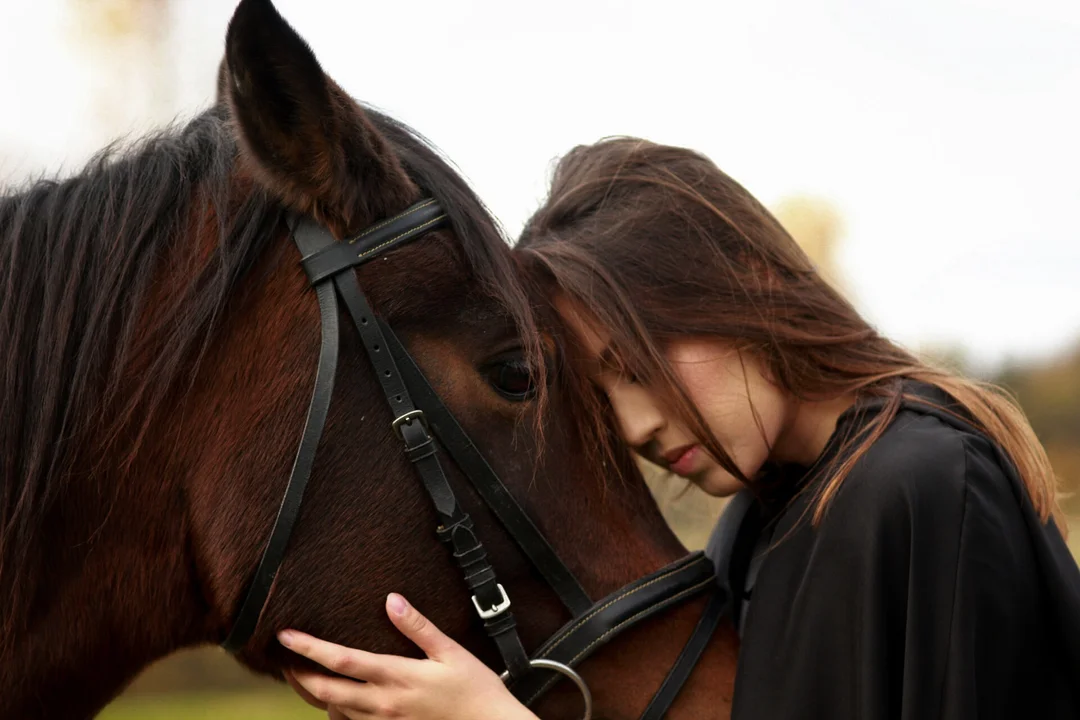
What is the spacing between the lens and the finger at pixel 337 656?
1.61 m

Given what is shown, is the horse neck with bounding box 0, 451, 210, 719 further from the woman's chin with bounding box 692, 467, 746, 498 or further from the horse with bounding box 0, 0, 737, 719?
the woman's chin with bounding box 692, 467, 746, 498

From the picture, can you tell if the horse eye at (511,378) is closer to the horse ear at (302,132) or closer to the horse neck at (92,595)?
the horse ear at (302,132)

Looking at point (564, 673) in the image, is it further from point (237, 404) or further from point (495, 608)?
point (237, 404)

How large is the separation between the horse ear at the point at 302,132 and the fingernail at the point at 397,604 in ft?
2.23

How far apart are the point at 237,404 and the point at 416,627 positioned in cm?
52

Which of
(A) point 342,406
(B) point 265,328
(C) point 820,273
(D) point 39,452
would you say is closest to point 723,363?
(C) point 820,273

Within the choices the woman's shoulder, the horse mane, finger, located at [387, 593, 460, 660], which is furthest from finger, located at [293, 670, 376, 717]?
the woman's shoulder

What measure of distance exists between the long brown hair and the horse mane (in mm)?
262

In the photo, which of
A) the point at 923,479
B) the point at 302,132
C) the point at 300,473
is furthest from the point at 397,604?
the point at 923,479

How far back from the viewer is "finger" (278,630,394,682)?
5.29 feet

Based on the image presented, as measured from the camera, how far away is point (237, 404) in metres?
1.62

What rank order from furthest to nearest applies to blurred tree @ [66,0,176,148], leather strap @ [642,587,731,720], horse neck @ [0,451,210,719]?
blurred tree @ [66,0,176,148] < leather strap @ [642,587,731,720] < horse neck @ [0,451,210,719]

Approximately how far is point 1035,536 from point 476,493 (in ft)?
3.34

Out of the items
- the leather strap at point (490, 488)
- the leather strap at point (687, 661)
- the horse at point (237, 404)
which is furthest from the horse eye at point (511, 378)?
the leather strap at point (687, 661)
